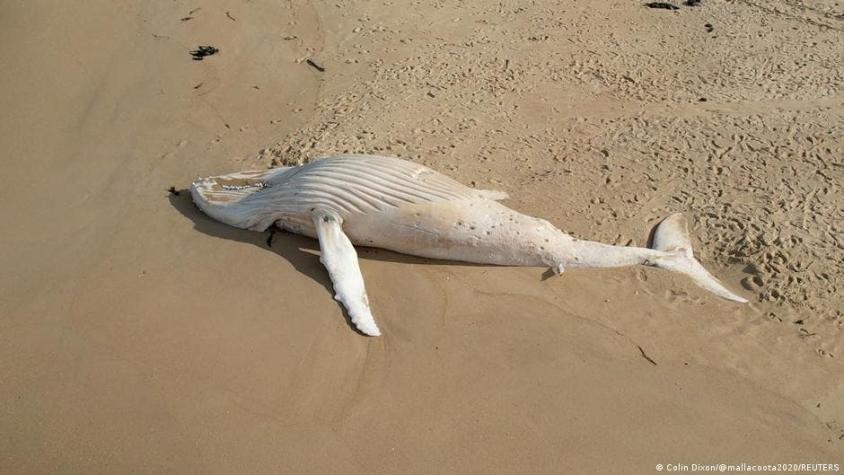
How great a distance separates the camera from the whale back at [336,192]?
5.52m

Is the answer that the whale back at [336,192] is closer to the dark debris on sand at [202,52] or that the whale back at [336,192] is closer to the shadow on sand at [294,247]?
the shadow on sand at [294,247]

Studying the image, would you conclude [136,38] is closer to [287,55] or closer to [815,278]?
[287,55]

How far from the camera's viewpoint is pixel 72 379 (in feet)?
14.7

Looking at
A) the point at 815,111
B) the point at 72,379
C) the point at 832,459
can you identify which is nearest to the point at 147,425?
the point at 72,379

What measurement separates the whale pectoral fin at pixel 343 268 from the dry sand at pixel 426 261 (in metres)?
0.12

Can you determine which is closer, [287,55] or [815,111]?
[815,111]

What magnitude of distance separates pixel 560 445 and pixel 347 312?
1858 mm

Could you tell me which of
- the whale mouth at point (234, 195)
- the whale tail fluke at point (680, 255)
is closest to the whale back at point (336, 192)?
the whale mouth at point (234, 195)

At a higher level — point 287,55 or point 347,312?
point 287,55

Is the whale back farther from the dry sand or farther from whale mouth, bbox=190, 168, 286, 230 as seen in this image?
the dry sand

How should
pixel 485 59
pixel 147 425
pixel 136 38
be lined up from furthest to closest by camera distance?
1. pixel 136 38
2. pixel 485 59
3. pixel 147 425

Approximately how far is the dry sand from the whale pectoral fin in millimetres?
118

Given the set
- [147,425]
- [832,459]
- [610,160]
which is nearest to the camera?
[832,459]

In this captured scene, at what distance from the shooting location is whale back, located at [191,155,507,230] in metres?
5.52
